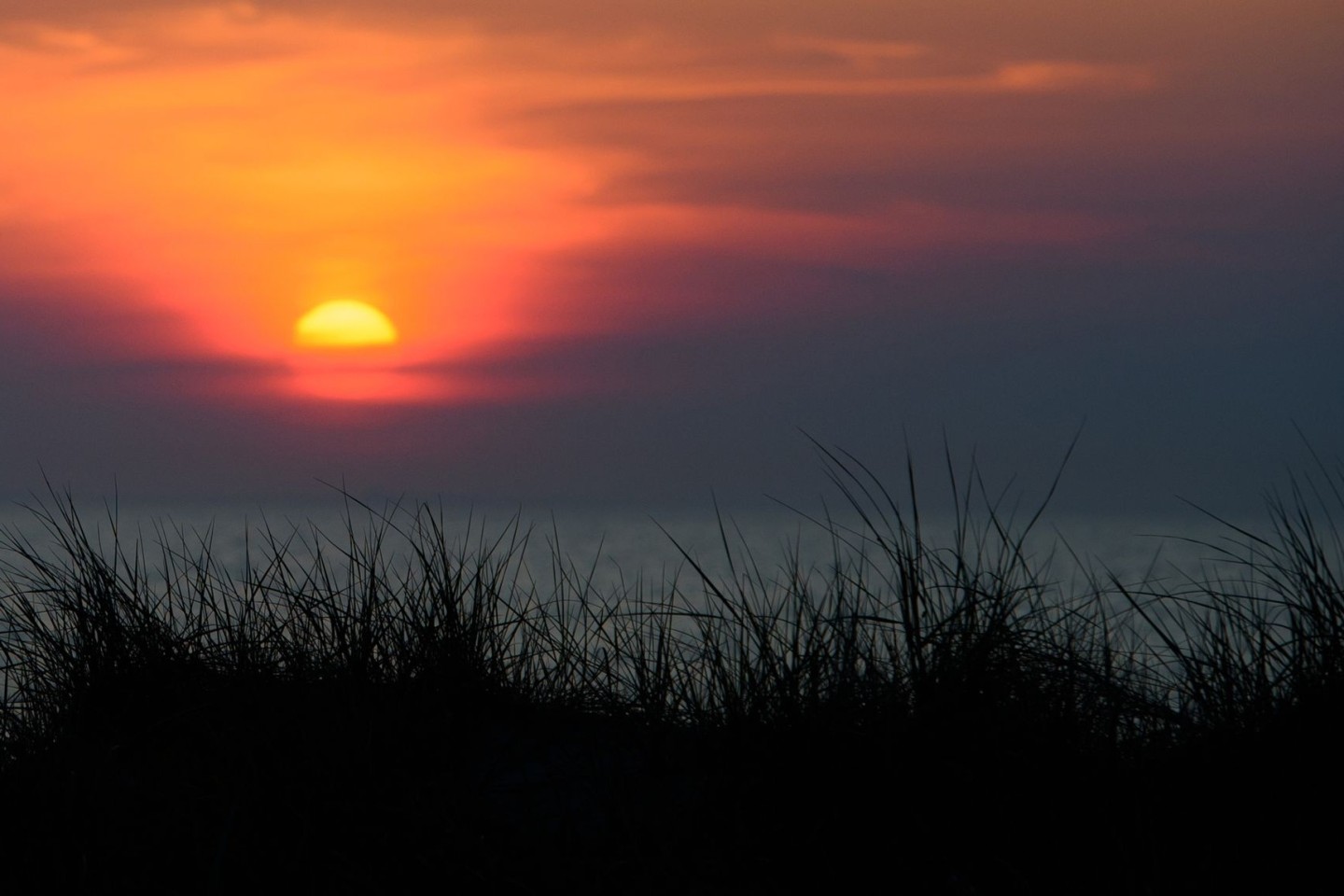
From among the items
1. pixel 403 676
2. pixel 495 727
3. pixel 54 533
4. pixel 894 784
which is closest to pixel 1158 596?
pixel 894 784

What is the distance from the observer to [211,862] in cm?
228

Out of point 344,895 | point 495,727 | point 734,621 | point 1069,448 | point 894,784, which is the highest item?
point 1069,448

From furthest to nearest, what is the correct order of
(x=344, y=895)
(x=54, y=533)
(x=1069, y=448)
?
1. (x=54, y=533)
2. (x=1069, y=448)
3. (x=344, y=895)

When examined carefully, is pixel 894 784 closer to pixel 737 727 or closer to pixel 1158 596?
pixel 737 727

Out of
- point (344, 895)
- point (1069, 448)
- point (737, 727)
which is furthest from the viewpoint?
point (1069, 448)

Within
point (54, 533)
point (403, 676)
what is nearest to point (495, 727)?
point (403, 676)

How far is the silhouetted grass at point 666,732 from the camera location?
2258 mm

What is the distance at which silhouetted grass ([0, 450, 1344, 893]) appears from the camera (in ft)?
7.41

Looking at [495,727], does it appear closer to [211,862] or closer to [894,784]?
[211,862]

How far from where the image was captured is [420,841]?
2.30 meters

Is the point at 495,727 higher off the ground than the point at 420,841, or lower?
higher

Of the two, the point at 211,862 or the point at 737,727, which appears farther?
the point at 737,727

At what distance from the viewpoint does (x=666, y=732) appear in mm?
2693

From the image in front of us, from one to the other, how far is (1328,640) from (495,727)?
183cm
